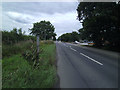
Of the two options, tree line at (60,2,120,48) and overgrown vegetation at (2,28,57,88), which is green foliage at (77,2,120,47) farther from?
overgrown vegetation at (2,28,57,88)

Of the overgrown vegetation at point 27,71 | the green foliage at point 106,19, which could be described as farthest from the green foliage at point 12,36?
the green foliage at point 106,19

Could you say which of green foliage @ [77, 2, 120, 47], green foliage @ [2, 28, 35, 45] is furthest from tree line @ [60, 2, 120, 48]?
green foliage @ [2, 28, 35, 45]

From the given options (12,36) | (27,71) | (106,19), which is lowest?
(27,71)

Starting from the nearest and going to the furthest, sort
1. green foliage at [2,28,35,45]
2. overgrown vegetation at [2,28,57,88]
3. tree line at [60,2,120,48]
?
overgrown vegetation at [2,28,57,88]
green foliage at [2,28,35,45]
tree line at [60,2,120,48]

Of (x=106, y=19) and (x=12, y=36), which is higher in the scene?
(x=106, y=19)

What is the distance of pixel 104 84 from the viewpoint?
3430 mm

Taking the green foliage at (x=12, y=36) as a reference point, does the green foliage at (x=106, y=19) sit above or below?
above

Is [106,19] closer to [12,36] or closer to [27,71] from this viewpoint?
[12,36]

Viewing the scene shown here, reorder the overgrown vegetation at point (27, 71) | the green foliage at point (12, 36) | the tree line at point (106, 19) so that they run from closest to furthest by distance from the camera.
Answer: the overgrown vegetation at point (27, 71) < the green foliage at point (12, 36) < the tree line at point (106, 19)

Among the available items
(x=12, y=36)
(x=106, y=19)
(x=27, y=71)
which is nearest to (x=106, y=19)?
(x=106, y=19)

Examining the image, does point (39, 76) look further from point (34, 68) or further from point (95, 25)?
point (95, 25)

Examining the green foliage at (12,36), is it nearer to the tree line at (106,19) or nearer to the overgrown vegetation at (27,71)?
the overgrown vegetation at (27,71)

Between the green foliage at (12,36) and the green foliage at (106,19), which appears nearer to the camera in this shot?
the green foliage at (12,36)

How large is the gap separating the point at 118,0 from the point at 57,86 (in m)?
15.4
